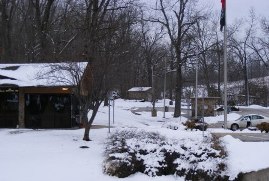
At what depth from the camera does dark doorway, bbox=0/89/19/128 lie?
100ft

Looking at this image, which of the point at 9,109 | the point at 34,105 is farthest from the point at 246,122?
the point at 9,109

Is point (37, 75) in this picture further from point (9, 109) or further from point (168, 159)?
point (168, 159)

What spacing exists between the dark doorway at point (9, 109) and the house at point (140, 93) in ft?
246

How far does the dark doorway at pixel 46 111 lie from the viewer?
3053 cm

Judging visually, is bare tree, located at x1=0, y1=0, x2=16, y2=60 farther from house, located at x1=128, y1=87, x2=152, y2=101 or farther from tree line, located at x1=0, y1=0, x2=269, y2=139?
house, located at x1=128, y1=87, x2=152, y2=101

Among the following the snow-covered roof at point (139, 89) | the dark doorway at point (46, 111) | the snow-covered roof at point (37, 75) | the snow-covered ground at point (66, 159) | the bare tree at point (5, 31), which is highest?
the bare tree at point (5, 31)

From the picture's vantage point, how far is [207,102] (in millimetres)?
61844

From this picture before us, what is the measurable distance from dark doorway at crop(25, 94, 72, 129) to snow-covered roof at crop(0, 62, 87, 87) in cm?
124

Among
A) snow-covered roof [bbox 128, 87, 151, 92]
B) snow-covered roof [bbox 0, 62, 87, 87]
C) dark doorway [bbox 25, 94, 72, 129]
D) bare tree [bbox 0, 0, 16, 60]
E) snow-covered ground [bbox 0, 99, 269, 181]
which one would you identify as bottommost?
snow-covered ground [bbox 0, 99, 269, 181]

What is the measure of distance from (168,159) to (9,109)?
1809 centimetres

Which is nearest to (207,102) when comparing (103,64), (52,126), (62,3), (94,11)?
(62,3)

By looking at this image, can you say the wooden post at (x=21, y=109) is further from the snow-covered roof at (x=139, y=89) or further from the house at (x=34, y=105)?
the snow-covered roof at (x=139, y=89)

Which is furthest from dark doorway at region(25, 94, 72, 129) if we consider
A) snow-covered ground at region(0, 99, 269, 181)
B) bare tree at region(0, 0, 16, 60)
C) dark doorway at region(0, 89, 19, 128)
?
bare tree at region(0, 0, 16, 60)

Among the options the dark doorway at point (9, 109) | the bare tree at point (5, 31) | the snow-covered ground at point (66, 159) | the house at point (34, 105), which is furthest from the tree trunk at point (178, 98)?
the snow-covered ground at point (66, 159)
